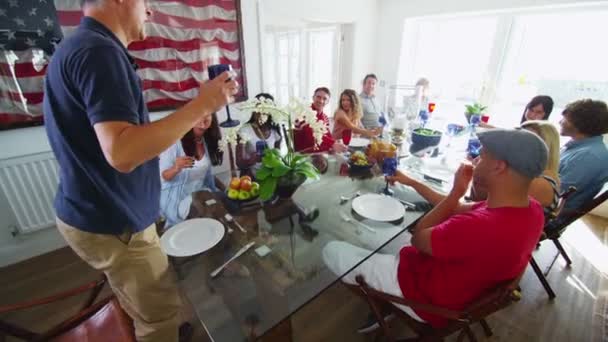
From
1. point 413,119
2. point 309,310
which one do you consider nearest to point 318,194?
point 309,310

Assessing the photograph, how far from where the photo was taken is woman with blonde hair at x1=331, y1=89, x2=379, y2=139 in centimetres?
257

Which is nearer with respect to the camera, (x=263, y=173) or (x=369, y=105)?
(x=263, y=173)

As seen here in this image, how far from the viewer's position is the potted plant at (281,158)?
1135 millimetres

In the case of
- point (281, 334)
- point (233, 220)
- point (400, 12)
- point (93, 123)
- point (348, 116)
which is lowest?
point (281, 334)

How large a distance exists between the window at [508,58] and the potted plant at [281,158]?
3310mm

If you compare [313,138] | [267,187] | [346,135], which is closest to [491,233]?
[267,187]

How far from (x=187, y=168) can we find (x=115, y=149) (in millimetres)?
1036

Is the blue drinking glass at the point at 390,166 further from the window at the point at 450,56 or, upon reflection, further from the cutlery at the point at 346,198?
the window at the point at 450,56

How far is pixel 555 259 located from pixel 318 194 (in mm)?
1907

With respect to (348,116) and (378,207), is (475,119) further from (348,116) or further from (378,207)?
(378,207)

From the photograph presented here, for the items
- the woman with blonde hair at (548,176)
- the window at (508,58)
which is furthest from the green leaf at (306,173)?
the window at (508,58)

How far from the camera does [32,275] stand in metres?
1.82

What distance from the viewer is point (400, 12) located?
371 centimetres

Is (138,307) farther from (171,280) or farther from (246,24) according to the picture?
(246,24)
